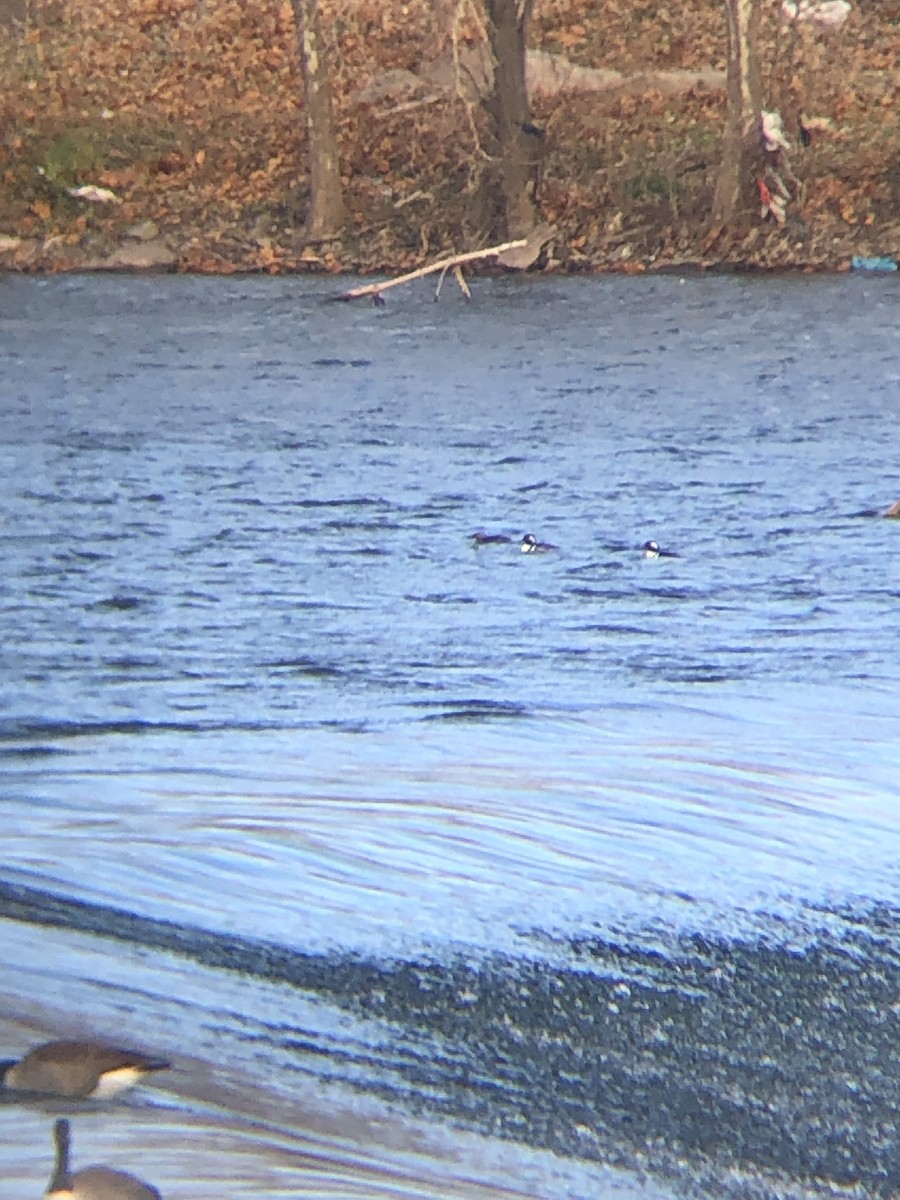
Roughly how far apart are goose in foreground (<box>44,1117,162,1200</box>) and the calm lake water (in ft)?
0.11

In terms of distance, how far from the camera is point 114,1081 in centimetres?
166

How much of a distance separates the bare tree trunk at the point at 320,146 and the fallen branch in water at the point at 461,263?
428 millimetres

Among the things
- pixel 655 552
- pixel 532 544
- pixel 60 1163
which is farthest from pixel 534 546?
pixel 60 1163

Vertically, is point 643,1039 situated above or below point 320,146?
below

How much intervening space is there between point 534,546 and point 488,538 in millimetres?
77

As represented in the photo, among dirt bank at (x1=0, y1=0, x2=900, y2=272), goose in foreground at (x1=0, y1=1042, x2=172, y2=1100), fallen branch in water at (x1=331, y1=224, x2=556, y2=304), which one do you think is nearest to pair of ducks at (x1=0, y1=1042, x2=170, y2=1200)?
goose in foreground at (x1=0, y1=1042, x2=172, y2=1100)

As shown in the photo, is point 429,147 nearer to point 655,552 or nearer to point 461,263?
point 461,263

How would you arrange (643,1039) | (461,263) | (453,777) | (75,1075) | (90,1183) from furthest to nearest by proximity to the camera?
1. (461,263)
2. (453,777)
3. (643,1039)
4. (75,1075)
5. (90,1183)

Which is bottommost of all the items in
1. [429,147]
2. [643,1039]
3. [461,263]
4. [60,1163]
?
[643,1039]

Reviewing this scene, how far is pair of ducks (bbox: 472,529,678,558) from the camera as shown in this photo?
2752 mm

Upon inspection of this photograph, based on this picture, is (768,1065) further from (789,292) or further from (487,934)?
(789,292)

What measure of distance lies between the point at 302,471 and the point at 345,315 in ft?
3.52

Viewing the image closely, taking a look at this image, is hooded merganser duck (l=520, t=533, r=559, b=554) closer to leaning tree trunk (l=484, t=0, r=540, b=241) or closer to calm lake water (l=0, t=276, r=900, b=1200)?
calm lake water (l=0, t=276, r=900, b=1200)

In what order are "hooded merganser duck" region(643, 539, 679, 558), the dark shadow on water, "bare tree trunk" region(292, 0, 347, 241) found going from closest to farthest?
the dark shadow on water → "hooded merganser duck" region(643, 539, 679, 558) → "bare tree trunk" region(292, 0, 347, 241)
